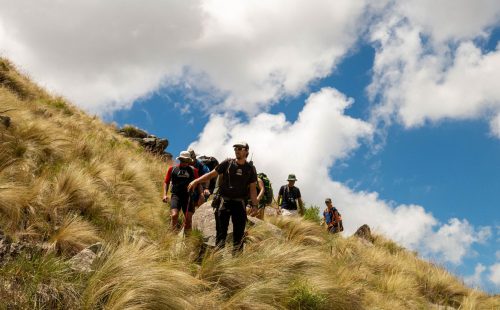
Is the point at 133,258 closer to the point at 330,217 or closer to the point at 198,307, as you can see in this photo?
the point at 198,307

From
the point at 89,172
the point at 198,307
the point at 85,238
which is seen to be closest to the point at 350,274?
the point at 198,307

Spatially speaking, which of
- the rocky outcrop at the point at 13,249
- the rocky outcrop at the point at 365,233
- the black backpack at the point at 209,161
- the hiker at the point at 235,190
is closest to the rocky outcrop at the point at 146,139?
the black backpack at the point at 209,161

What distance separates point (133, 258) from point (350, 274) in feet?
17.5

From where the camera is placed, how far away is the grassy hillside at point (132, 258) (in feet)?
14.6

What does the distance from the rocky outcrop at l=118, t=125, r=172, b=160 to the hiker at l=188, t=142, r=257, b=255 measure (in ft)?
59.9

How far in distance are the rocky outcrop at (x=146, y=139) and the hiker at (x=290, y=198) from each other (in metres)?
13.3

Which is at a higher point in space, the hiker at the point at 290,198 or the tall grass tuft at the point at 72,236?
the hiker at the point at 290,198

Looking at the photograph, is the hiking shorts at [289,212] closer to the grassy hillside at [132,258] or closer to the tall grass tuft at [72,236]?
the grassy hillside at [132,258]

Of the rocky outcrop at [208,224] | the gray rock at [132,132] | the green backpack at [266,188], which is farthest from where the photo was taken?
the gray rock at [132,132]

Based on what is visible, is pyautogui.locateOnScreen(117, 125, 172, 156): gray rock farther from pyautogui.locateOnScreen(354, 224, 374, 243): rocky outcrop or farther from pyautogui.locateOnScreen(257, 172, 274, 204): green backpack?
pyautogui.locateOnScreen(257, 172, 274, 204): green backpack

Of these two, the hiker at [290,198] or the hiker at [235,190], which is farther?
the hiker at [290,198]

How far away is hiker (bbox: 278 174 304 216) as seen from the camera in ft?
44.9

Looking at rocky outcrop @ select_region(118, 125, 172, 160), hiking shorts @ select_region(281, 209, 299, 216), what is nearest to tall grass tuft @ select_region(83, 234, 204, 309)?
hiking shorts @ select_region(281, 209, 299, 216)

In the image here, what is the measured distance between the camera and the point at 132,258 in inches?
202
